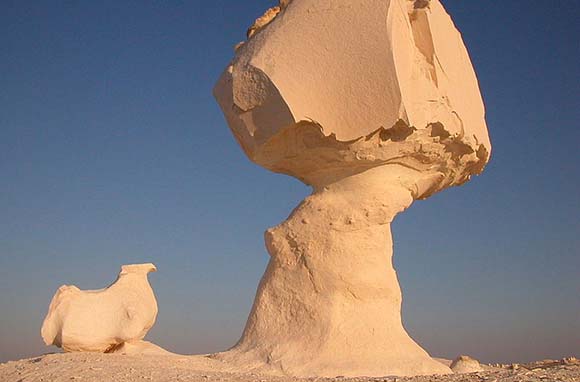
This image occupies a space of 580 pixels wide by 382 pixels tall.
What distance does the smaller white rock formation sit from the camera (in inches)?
Answer: 344

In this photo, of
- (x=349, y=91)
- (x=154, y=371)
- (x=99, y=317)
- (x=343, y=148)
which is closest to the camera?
(x=154, y=371)

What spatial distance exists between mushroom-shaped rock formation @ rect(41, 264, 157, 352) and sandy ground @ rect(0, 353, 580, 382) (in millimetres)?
592

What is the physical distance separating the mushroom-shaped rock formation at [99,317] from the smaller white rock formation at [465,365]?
405 cm

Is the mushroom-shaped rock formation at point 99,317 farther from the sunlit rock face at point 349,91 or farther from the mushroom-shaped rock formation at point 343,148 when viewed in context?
the sunlit rock face at point 349,91

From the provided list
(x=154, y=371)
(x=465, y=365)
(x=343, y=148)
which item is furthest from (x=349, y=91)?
(x=465, y=365)

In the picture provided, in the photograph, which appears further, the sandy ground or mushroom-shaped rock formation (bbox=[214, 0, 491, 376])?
mushroom-shaped rock formation (bbox=[214, 0, 491, 376])

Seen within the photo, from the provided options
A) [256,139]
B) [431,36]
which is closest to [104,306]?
[256,139]

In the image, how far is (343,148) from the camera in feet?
26.1

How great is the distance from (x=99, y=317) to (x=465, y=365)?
477 centimetres

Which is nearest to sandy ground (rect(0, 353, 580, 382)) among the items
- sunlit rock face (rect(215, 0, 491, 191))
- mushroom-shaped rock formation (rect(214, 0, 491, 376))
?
mushroom-shaped rock formation (rect(214, 0, 491, 376))

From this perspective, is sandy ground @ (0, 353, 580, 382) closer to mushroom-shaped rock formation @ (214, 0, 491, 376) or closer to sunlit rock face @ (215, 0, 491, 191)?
mushroom-shaped rock formation @ (214, 0, 491, 376)

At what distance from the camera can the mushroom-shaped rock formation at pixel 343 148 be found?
7.48 meters

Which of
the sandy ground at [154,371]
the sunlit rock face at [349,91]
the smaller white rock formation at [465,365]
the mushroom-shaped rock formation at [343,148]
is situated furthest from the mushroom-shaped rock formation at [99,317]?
the smaller white rock formation at [465,365]

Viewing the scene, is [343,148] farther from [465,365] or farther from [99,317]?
[99,317]
